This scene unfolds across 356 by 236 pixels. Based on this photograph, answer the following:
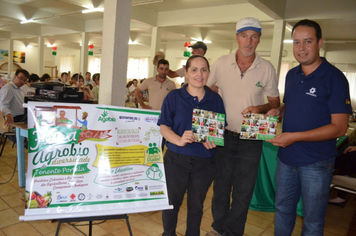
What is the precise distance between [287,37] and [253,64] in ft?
35.6

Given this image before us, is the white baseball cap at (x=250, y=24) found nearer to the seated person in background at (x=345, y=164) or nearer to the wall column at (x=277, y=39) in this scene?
the seated person in background at (x=345, y=164)

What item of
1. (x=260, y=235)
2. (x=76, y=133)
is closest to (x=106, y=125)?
(x=76, y=133)

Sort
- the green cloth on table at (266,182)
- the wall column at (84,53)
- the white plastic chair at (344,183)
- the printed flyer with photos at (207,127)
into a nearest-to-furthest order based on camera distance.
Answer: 1. the printed flyer with photos at (207,127)
2. the white plastic chair at (344,183)
3. the green cloth on table at (266,182)
4. the wall column at (84,53)

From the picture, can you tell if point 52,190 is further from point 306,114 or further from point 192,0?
point 192,0

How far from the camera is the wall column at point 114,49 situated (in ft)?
8.77

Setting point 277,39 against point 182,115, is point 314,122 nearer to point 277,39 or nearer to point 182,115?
point 182,115

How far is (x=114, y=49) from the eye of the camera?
2.68 metres

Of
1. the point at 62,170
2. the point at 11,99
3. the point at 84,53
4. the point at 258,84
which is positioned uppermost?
the point at 84,53

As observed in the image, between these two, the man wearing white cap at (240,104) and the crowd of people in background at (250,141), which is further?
the man wearing white cap at (240,104)

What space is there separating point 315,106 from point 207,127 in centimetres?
71

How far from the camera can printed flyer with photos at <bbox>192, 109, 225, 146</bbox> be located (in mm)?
1746

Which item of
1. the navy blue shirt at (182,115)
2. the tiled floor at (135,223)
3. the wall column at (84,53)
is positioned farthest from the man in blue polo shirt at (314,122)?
the wall column at (84,53)

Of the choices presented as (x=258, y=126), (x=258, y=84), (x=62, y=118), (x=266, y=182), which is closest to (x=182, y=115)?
(x=258, y=126)

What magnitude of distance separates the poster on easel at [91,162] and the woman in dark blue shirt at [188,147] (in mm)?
119
